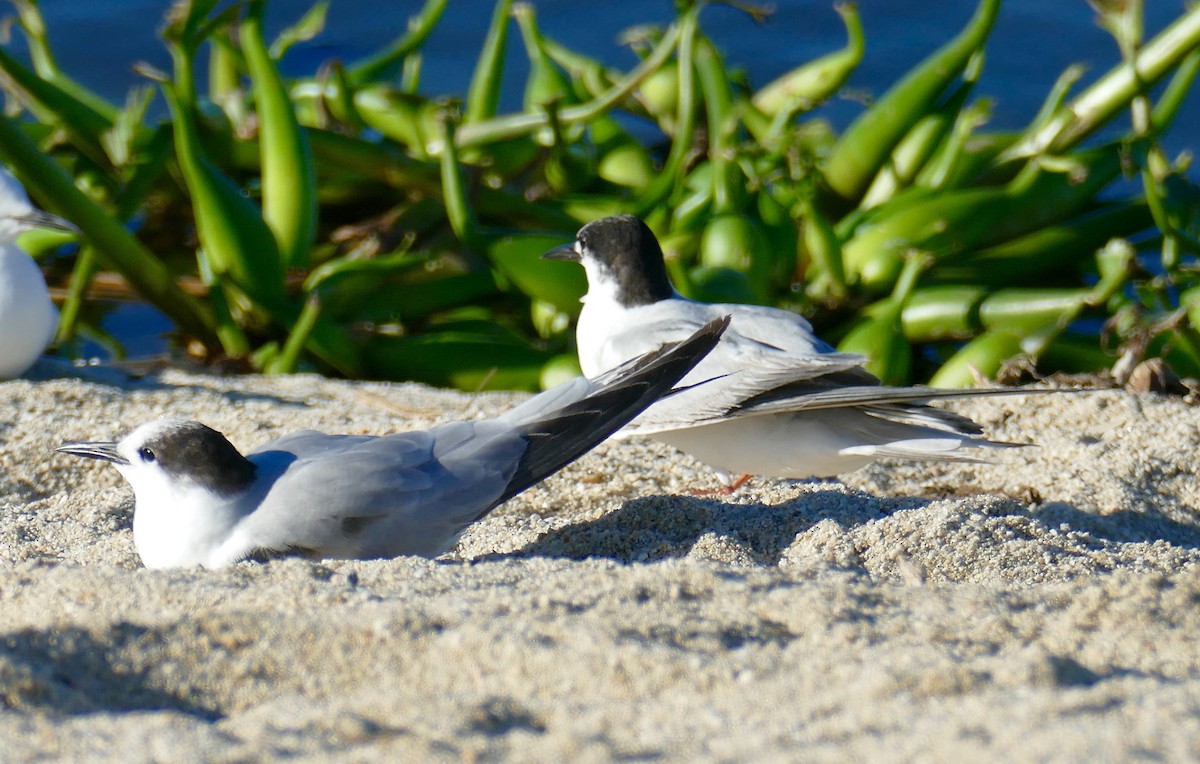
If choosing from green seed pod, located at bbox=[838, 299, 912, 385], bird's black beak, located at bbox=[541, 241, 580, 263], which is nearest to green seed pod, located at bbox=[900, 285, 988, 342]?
green seed pod, located at bbox=[838, 299, 912, 385]

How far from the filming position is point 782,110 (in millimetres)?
4375

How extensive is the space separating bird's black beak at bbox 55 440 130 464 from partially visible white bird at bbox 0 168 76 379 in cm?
94

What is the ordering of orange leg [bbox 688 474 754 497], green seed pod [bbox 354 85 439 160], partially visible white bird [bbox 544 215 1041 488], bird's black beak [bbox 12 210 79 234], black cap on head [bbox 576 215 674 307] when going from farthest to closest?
green seed pod [bbox 354 85 439 160] → bird's black beak [bbox 12 210 79 234] → black cap on head [bbox 576 215 674 307] → orange leg [bbox 688 474 754 497] → partially visible white bird [bbox 544 215 1041 488]

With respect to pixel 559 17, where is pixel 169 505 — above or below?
below

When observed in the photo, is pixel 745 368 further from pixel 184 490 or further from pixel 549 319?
pixel 549 319

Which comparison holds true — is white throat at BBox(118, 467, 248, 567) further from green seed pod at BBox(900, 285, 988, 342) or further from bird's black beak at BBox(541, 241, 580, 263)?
green seed pod at BBox(900, 285, 988, 342)

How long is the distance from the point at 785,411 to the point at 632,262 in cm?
73

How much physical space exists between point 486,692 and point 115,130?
344 centimetres

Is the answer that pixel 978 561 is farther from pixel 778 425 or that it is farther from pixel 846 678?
pixel 846 678

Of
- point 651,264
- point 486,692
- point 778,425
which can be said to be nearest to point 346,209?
point 651,264

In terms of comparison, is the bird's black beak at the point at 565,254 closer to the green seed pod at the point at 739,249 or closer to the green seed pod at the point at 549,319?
the green seed pod at the point at 549,319

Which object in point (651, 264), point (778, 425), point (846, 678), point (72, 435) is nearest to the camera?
point (846, 678)

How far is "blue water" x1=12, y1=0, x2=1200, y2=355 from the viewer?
590 centimetres

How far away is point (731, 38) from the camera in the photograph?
21.3 feet
